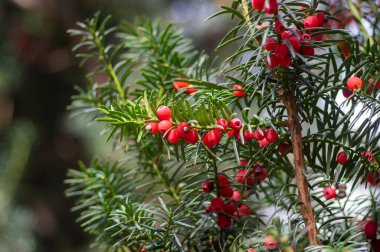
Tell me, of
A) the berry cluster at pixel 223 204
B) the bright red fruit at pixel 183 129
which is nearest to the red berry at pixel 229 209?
the berry cluster at pixel 223 204

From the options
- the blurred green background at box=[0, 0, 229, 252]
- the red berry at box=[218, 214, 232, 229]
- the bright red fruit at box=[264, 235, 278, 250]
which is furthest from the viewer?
the blurred green background at box=[0, 0, 229, 252]

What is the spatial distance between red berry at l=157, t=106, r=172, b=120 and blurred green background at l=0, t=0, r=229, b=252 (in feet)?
2.47

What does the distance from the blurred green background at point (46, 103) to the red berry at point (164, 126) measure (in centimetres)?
76

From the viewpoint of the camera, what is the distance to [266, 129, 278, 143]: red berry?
1.24 ft

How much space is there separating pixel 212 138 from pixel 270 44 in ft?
0.26

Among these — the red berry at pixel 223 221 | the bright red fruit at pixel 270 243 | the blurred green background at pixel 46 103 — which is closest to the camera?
the bright red fruit at pixel 270 243

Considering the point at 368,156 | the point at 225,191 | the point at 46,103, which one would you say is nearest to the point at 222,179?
the point at 225,191

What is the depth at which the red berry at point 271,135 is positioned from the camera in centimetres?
38

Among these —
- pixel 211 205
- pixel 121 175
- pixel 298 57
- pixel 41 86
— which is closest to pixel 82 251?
pixel 41 86

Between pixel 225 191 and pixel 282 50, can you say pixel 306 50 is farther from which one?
pixel 225 191

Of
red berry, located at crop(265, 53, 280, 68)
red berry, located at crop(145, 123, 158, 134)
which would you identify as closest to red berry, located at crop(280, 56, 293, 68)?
red berry, located at crop(265, 53, 280, 68)

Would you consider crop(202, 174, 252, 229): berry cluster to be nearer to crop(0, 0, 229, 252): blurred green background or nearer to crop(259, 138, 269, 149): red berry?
crop(259, 138, 269, 149): red berry

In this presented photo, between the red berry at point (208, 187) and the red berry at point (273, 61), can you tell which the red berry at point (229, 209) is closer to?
the red berry at point (208, 187)

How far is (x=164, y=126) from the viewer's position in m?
0.37
